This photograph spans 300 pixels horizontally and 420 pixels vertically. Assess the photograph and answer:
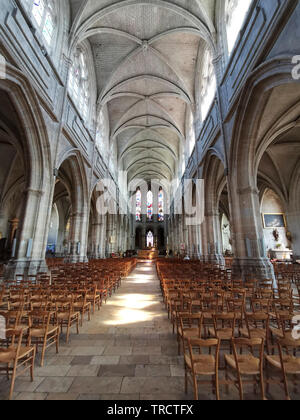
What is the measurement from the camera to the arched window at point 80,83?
13028mm

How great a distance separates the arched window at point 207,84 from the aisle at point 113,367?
1413 centimetres

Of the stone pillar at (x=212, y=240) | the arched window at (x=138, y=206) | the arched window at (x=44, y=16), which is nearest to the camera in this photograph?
the arched window at (x=44, y=16)

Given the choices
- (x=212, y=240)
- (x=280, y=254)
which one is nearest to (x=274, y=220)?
(x=280, y=254)

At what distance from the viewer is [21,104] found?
808 cm

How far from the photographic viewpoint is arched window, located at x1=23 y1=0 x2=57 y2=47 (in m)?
8.55

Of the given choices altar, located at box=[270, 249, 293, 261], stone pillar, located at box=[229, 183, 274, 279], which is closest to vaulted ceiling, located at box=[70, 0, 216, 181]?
stone pillar, located at box=[229, 183, 274, 279]

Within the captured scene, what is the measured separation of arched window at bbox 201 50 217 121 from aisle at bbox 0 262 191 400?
14.1m

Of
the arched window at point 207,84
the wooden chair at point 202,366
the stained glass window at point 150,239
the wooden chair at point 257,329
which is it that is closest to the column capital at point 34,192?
the wooden chair at point 202,366

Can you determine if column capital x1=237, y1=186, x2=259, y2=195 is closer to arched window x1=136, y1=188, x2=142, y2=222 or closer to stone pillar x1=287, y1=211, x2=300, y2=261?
stone pillar x1=287, y1=211, x2=300, y2=261

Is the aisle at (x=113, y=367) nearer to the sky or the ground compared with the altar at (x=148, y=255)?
nearer to the ground

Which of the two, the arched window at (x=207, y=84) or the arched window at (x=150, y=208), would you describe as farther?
the arched window at (x=150, y=208)

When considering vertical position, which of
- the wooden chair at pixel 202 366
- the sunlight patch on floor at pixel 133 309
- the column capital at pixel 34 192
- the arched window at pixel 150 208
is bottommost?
the sunlight patch on floor at pixel 133 309

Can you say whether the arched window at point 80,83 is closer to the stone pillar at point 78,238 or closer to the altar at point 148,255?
the stone pillar at point 78,238
